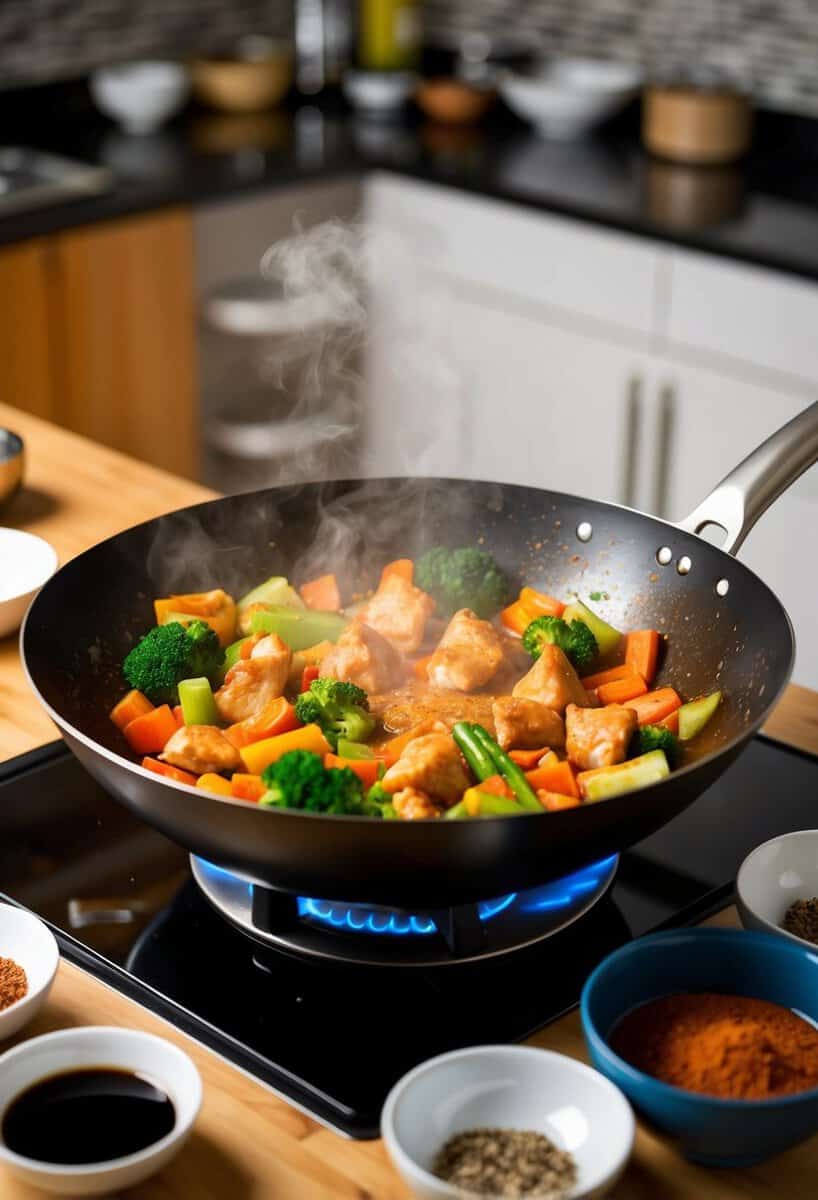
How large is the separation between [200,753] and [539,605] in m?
0.48

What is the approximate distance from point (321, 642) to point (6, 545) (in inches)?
19.8

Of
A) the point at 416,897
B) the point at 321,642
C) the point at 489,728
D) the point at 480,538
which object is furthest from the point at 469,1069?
the point at 480,538

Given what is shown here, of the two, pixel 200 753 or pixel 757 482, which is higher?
pixel 757 482

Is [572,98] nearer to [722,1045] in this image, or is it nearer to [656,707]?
[656,707]

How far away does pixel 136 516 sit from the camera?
7.06 feet

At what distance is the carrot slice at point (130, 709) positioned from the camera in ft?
5.10

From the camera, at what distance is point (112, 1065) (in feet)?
3.71

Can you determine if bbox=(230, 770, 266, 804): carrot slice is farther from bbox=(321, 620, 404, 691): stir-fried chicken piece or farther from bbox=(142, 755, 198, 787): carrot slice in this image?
bbox=(321, 620, 404, 691): stir-fried chicken piece

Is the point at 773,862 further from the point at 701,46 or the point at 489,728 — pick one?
the point at 701,46

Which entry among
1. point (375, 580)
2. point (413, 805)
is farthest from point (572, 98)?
point (413, 805)

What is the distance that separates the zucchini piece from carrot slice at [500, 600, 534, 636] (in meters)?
0.36

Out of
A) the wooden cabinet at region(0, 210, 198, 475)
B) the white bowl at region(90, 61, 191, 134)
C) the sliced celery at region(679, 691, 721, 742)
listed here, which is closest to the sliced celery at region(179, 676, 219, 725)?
the sliced celery at region(679, 691, 721, 742)

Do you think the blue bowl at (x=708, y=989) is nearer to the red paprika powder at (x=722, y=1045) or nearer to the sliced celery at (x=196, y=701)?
the red paprika powder at (x=722, y=1045)

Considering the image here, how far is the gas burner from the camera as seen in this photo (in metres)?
1.32
